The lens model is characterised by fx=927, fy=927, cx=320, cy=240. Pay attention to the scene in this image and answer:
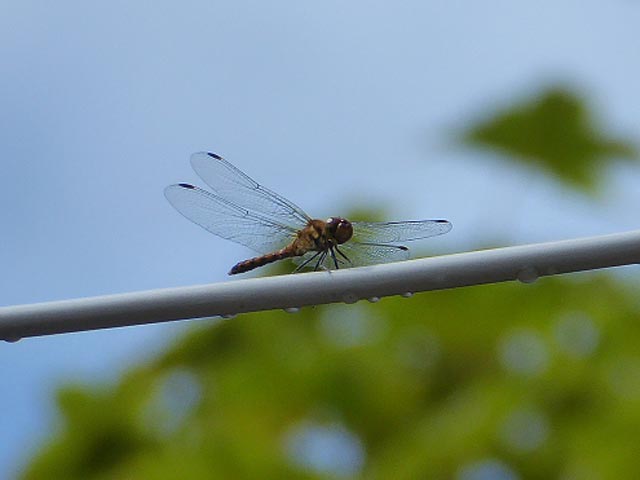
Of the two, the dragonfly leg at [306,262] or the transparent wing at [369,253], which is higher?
the dragonfly leg at [306,262]

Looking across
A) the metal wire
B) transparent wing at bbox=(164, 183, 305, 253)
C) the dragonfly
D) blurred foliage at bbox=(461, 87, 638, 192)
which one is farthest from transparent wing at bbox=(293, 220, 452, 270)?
blurred foliage at bbox=(461, 87, 638, 192)

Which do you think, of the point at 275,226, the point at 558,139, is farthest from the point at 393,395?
the point at 558,139

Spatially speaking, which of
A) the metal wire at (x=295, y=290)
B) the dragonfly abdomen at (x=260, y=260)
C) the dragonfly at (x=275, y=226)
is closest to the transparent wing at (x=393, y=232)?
the dragonfly at (x=275, y=226)

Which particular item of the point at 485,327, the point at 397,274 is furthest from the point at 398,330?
the point at 397,274

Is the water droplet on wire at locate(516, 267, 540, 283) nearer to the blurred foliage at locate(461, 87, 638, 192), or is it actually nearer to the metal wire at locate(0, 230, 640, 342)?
the metal wire at locate(0, 230, 640, 342)

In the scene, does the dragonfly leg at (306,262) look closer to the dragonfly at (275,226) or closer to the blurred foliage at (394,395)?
the dragonfly at (275,226)

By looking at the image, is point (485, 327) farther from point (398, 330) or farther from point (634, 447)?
point (634, 447)

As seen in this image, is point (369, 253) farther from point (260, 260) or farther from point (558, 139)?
point (558, 139)
